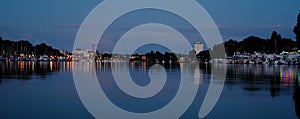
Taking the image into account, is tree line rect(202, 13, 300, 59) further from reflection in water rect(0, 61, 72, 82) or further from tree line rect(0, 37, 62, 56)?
tree line rect(0, 37, 62, 56)

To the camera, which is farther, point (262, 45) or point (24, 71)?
point (262, 45)

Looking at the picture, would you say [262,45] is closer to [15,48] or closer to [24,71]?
[15,48]

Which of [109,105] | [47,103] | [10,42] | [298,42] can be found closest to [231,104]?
[109,105]

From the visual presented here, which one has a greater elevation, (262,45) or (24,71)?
(262,45)

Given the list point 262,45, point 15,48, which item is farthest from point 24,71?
point 15,48

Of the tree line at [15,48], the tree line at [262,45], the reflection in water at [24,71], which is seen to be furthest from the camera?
the tree line at [15,48]

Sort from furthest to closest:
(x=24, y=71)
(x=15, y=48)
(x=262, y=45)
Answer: (x=15, y=48) → (x=262, y=45) → (x=24, y=71)

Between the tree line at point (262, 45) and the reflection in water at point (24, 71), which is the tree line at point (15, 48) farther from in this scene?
the reflection in water at point (24, 71)

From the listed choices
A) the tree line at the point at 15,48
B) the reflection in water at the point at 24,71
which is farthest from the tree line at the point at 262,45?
the tree line at the point at 15,48

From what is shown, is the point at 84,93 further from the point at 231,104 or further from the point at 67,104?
the point at 231,104

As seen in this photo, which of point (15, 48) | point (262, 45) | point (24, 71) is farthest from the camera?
point (15, 48)

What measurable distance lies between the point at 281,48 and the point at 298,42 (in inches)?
1962

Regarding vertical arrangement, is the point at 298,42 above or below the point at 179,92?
above

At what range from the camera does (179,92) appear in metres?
24.3
